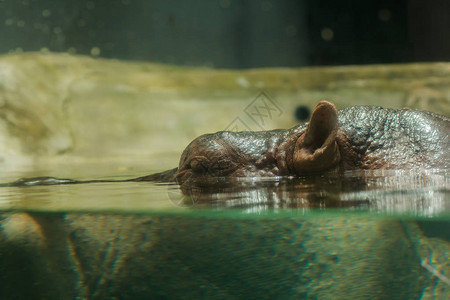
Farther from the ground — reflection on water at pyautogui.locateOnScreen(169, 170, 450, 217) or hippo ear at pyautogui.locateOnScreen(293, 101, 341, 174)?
hippo ear at pyautogui.locateOnScreen(293, 101, 341, 174)

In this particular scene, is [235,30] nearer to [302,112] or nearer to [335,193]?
[302,112]

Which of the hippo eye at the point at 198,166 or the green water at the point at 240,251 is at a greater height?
the hippo eye at the point at 198,166

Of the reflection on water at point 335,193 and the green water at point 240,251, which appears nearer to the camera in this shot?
the green water at point 240,251

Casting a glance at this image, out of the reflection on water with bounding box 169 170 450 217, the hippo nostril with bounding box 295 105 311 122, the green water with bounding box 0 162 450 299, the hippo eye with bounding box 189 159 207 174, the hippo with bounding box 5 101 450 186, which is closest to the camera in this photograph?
the green water with bounding box 0 162 450 299

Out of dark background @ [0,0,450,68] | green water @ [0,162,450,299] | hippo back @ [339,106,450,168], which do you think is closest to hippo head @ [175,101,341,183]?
hippo back @ [339,106,450,168]

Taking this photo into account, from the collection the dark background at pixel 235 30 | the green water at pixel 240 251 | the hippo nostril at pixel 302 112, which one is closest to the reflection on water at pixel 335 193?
the green water at pixel 240 251

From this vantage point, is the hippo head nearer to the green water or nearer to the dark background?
the green water

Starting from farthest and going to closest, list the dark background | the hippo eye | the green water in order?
the dark background, the hippo eye, the green water

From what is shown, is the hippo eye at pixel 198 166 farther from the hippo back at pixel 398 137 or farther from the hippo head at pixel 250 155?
the hippo back at pixel 398 137
